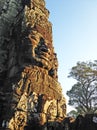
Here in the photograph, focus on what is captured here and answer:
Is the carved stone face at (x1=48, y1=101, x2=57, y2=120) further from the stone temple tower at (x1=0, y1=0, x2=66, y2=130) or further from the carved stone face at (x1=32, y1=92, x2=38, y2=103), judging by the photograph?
the carved stone face at (x1=32, y1=92, x2=38, y2=103)

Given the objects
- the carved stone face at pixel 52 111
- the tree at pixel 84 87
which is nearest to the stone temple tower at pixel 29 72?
the carved stone face at pixel 52 111

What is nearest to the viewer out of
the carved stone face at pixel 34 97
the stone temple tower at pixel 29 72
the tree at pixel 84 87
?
the stone temple tower at pixel 29 72

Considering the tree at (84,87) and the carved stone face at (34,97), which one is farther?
the tree at (84,87)

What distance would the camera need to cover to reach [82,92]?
3053 cm

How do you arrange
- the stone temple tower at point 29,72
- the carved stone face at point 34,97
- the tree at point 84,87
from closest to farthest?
the stone temple tower at point 29,72, the carved stone face at point 34,97, the tree at point 84,87

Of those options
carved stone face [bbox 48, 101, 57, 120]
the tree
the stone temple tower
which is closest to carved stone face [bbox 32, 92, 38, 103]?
the stone temple tower

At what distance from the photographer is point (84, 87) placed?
3031cm

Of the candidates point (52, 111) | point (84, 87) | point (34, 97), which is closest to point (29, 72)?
point (34, 97)

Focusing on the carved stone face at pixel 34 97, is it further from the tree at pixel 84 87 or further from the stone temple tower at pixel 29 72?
the tree at pixel 84 87

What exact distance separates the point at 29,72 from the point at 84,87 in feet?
37.1

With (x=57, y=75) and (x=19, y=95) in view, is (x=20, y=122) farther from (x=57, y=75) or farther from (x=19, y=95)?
(x=57, y=75)

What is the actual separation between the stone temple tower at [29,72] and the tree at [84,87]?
21.4 feet

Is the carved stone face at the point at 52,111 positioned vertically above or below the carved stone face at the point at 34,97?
below

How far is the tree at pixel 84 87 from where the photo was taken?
97.1 ft
